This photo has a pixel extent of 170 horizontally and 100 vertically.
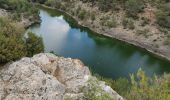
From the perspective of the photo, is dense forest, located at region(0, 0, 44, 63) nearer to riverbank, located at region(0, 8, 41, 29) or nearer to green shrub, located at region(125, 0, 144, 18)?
riverbank, located at region(0, 8, 41, 29)

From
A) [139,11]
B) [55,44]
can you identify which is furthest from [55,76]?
[139,11]

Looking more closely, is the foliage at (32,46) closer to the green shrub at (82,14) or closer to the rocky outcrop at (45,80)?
the rocky outcrop at (45,80)

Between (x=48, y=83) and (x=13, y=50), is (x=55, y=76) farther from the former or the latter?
(x=13, y=50)

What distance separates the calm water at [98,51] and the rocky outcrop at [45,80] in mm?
44459

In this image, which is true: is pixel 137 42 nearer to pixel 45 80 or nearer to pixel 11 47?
Answer: pixel 11 47

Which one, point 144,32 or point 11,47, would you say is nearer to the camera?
point 11,47

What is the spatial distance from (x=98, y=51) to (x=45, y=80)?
7039cm

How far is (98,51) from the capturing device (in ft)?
322

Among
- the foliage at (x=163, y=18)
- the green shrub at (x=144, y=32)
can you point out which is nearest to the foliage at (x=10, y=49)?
the green shrub at (x=144, y=32)

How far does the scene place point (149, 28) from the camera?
11612 centimetres

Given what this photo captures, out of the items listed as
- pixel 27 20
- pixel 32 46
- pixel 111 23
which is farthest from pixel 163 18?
pixel 32 46

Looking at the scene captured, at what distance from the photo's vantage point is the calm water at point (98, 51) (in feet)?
275

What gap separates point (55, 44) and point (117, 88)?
164 feet

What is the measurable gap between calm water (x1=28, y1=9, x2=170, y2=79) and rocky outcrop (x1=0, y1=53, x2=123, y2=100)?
44459 mm
